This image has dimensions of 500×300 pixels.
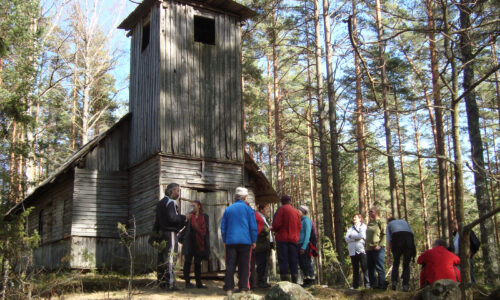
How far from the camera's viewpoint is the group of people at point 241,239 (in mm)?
8812

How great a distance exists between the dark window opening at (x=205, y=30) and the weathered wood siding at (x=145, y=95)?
6.15ft

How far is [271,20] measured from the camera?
2498 cm

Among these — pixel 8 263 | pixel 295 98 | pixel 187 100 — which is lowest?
pixel 8 263

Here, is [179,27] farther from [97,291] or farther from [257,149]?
[257,149]

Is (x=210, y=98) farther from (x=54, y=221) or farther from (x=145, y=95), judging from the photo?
(x=54, y=221)

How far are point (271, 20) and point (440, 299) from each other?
19.4 m

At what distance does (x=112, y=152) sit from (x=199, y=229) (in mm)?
7363

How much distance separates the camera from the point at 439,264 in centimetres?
888

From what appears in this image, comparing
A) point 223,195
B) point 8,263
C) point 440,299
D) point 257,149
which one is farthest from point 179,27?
point 257,149

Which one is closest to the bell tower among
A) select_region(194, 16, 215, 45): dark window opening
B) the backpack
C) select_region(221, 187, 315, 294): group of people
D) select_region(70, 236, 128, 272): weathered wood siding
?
select_region(194, 16, 215, 45): dark window opening

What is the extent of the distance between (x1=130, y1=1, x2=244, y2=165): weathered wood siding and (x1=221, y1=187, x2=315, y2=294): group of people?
4.81 meters

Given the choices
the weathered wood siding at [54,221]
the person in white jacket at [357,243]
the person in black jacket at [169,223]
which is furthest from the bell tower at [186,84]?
the person in white jacket at [357,243]

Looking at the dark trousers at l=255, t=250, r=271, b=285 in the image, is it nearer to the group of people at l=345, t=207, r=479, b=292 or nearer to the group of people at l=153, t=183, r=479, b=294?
the group of people at l=153, t=183, r=479, b=294

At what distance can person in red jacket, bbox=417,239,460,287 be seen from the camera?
8813 mm
